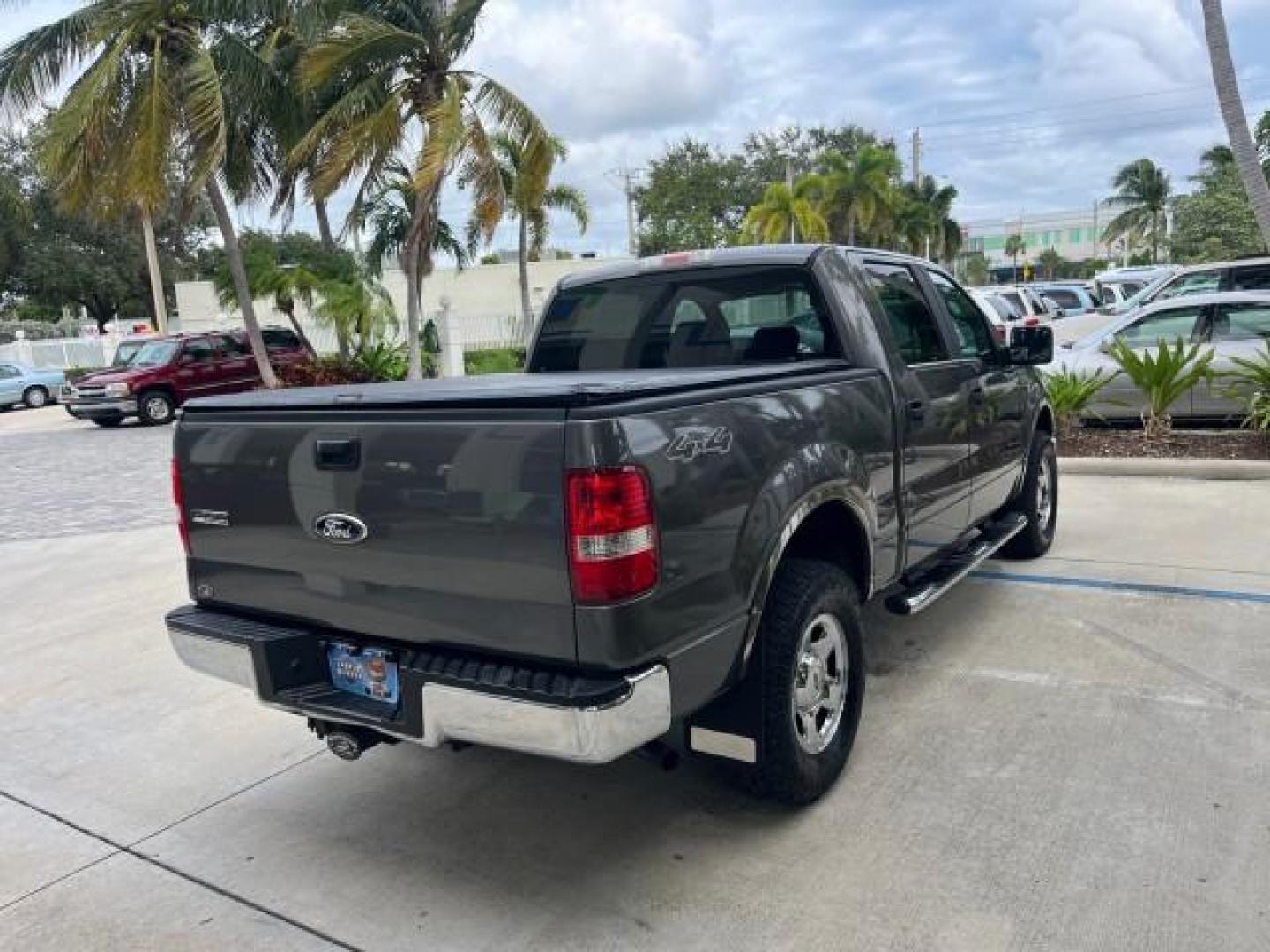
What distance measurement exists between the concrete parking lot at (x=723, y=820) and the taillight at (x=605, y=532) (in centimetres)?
106

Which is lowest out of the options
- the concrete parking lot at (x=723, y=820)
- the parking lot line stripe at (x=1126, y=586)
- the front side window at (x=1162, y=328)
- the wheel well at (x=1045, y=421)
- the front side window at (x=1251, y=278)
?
the parking lot line stripe at (x=1126, y=586)

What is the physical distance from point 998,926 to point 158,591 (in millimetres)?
5953

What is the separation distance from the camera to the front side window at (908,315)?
4.49 meters

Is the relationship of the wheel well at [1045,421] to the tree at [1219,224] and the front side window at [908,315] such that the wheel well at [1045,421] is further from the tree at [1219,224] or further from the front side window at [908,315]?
the tree at [1219,224]

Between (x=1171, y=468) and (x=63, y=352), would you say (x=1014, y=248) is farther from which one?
(x=1171, y=468)

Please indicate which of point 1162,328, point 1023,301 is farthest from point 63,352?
point 1162,328

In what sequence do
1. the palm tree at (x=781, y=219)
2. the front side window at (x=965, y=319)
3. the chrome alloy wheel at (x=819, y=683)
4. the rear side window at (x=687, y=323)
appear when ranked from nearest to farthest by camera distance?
the chrome alloy wheel at (x=819, y=683) → the rear side window at (x=687, y=323) → the front side window at (x=965, y=319) → the palm tree at (x=781, y=219)

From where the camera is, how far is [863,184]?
130 feet

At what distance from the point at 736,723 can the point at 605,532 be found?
952 millimetres

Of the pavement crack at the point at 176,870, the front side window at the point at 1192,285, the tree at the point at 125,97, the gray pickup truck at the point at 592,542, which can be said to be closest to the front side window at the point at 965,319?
the gray pickup truck at the point at 592,542

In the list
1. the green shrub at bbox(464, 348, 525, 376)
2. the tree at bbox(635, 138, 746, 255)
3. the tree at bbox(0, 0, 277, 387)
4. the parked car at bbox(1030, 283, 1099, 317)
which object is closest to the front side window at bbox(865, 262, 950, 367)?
the tree at bbox(0, 0, 277, 387)

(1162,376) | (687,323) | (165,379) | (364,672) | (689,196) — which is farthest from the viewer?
(689,196)

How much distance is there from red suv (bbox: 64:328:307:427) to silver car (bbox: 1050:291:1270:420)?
51.9ft

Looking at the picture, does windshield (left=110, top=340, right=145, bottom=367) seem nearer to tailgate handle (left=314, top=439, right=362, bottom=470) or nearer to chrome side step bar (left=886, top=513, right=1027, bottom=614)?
chrome side step bar (left=886, top=513, right=1027, bottom=614)
